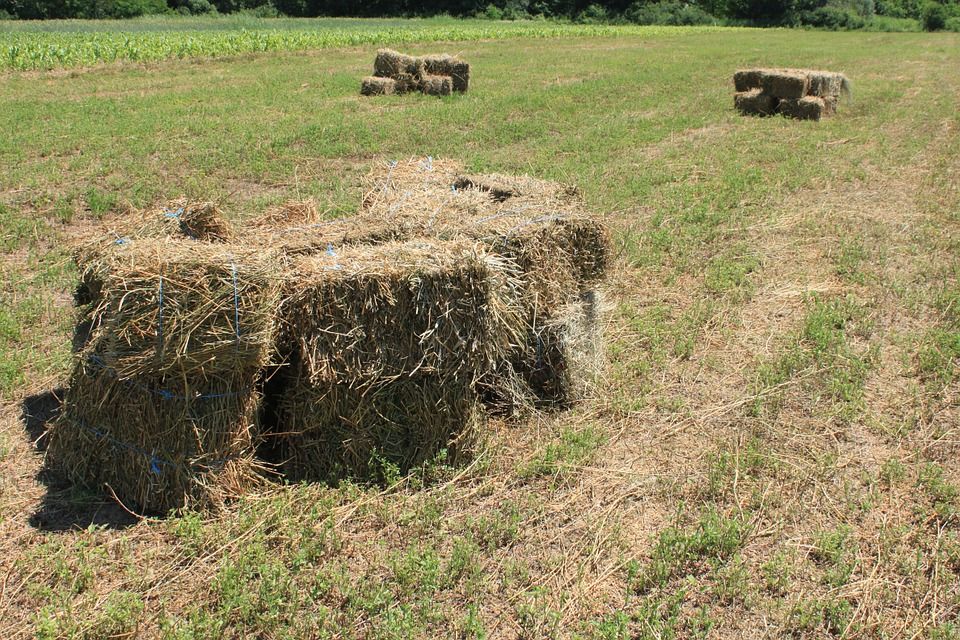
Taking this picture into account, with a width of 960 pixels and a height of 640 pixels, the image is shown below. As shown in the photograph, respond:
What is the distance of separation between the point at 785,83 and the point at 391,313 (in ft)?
51.4

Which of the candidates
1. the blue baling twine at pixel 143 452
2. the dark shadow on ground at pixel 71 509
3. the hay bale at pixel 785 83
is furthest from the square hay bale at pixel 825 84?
the dark shadow on ground at pixel 71 509

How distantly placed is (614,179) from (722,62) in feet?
62.6

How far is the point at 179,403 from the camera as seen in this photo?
4.50m

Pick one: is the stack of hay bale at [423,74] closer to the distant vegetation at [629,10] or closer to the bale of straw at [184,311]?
the bale of straw at [184,311]

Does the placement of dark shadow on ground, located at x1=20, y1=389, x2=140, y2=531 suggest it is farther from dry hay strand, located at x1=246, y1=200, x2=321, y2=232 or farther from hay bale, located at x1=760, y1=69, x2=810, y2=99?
hay bale, located at x1=760, y1=69, x2=810, y2=99

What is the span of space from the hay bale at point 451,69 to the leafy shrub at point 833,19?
51.6m

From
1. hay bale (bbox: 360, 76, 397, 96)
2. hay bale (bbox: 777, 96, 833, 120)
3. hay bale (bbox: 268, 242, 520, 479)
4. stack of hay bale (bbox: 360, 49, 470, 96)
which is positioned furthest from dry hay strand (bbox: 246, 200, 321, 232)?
hay bale (bbox: 777, 96, 833, 120)

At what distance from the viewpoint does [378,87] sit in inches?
711

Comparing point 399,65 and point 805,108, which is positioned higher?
point 399,65

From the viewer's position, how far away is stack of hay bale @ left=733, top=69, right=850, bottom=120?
17.5m

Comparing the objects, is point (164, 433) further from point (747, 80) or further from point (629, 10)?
point (629, 10)

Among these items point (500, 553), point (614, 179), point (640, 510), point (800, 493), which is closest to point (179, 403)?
point (500, 553)

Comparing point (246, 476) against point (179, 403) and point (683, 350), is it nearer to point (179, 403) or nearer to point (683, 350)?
point (179, 403)

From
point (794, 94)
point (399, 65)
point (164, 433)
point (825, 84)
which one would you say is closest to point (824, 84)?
point (825, 84)
